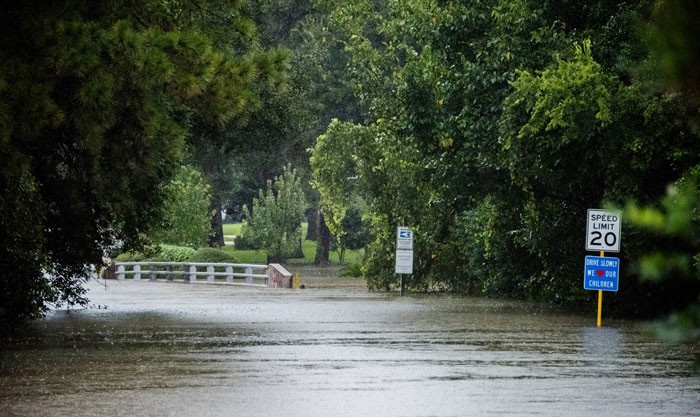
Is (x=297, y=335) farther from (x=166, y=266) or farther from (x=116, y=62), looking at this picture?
(x=166, y=266)

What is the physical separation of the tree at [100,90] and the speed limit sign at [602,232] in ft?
27.9

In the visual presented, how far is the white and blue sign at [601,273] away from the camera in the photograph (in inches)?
1027

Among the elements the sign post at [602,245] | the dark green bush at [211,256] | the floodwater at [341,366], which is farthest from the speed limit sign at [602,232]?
the dark green bush at [211,256]

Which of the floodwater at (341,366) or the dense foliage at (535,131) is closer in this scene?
the floodwater at (341,366)

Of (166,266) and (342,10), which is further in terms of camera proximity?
(166,266)

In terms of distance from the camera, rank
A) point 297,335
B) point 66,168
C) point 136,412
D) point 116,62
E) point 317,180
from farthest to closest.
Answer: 1. point 317,180
2. point 66,168
3. point 297,335
4. point 116,62
5. point 136,412

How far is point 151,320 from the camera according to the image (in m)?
26.9

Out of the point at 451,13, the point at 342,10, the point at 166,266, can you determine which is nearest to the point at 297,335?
the point at 451,13

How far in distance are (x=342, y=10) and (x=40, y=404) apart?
31350 millimetres

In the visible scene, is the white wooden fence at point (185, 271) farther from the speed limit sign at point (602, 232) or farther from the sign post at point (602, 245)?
the speed limit sign at point (602, 232)

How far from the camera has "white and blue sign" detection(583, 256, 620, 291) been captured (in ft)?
85.6

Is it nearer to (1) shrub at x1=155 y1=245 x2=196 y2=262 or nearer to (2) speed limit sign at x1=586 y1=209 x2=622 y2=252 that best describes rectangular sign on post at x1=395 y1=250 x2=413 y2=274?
(2) speed limit sign at x1=586 y1=209 x2=622 y2=252

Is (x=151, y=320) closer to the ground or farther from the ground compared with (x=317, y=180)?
closer to the ground

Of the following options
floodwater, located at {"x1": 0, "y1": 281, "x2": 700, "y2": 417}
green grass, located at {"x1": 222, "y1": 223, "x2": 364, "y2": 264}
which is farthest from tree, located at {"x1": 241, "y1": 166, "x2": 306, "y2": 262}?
floodwater, located at {"x1": 0, "y1": 281, "x2": 700, "y2": 417}
